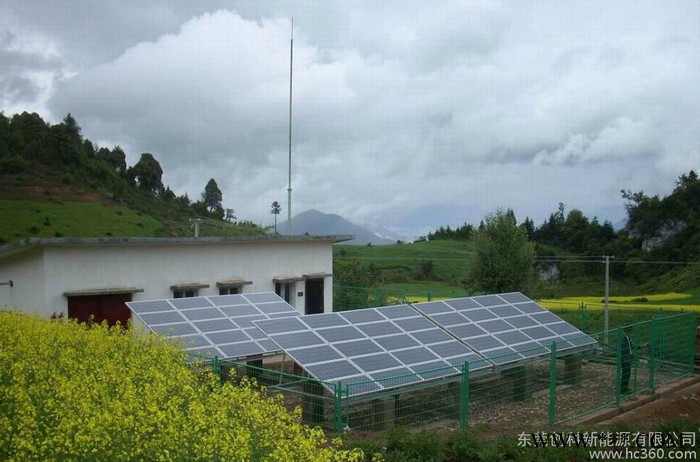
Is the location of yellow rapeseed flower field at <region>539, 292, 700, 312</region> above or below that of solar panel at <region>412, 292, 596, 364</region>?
below

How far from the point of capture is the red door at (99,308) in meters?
18.5

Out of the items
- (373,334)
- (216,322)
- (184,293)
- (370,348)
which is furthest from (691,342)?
(184,293)

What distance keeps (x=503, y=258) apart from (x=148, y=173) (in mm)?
69397

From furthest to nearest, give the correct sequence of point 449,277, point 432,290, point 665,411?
point 449,277 < point 432,290 < point 665,411

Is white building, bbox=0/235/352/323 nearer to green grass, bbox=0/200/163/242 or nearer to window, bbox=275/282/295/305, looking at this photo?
window, bbox=275/282/295/305

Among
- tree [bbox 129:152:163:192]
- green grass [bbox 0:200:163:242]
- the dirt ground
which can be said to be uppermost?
tree [bbox 129:152:163:192]

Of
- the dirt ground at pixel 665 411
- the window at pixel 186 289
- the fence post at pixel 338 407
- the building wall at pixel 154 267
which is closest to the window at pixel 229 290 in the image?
the building wall at pixel 154 267

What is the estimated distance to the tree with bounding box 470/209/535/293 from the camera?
28.5m

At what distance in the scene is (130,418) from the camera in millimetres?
6117

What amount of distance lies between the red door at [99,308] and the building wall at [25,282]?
2.54ft

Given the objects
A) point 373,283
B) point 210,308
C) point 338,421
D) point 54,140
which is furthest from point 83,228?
point 338,421

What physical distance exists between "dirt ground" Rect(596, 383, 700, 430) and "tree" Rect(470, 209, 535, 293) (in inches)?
495

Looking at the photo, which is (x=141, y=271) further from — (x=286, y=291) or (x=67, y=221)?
(x=67, y=221)

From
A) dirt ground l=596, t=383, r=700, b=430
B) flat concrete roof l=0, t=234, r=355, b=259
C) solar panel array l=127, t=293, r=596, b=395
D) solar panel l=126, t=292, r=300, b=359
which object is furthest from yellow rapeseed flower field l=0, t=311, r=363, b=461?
flat concrete roof l=0, t=234, r=355, b=259
